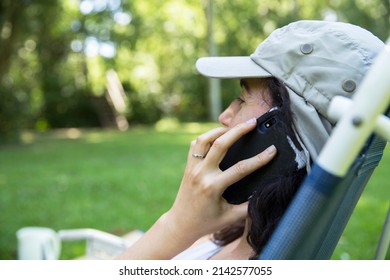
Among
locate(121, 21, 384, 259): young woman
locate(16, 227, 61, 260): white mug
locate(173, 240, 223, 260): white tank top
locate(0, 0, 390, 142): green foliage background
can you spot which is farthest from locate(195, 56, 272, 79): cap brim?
locate(0, 0, 390, 142): green foliage background

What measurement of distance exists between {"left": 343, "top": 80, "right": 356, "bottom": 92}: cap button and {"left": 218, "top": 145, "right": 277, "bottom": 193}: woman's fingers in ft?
0.68

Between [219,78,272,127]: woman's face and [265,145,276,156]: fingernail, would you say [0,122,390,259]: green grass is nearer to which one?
[219,78,272,127]: woman's face

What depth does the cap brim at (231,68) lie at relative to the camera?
131 cm

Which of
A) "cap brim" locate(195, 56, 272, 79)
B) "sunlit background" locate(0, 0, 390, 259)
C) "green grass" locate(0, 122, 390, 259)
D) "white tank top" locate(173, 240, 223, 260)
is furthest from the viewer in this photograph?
"sunlit background" locate(0, 0, 390, 259)

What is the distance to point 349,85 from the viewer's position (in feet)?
3.84

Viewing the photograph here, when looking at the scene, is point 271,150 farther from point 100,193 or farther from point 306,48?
point 100,193

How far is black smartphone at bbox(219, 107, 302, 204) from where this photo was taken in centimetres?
122

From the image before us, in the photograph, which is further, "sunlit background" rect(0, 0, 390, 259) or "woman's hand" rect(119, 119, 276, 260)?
"sunlit background" rect(0, 0, 390, 259)

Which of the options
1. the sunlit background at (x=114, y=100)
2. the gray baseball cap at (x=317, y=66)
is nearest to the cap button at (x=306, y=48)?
the gray baseball cap at (x=317, y=66)

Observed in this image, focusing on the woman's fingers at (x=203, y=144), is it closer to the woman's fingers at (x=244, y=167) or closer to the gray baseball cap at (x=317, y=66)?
the woman's fingers at (x=244, y=167)

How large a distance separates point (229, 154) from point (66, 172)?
8.03 m

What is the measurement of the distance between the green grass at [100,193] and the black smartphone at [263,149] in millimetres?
1849

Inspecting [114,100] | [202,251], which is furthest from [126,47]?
[202,251]
